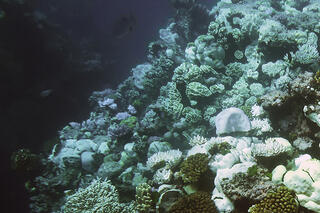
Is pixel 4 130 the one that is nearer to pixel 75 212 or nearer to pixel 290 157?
pixel 75 212

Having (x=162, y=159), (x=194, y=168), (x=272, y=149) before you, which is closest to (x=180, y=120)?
(x=162, y=159)

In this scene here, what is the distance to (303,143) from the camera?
4.34 meters

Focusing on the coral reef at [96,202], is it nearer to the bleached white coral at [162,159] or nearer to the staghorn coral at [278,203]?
the bleached white coral at [162,159]

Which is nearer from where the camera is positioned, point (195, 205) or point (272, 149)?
point (195, 205)

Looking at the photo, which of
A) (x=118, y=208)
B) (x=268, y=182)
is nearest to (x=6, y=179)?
(x=118, y=208)

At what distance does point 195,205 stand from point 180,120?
408 centimetres

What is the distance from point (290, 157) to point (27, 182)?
22.1 feet

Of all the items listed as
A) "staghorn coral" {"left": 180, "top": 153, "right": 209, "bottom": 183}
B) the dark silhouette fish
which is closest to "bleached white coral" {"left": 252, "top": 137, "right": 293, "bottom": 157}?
"staghorn coral" {"left": 180, "top": 153, "right": 209, "bottom": 183}

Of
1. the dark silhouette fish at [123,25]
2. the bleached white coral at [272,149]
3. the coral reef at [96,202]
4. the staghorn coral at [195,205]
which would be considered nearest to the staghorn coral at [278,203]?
the staghorn coral at [195,205]

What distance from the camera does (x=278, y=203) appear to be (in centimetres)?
299

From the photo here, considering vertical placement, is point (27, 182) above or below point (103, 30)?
below

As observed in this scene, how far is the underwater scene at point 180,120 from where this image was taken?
12.5ft

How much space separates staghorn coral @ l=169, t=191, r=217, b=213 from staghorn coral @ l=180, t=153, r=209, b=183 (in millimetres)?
452

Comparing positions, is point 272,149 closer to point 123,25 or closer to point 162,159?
point 162,159
